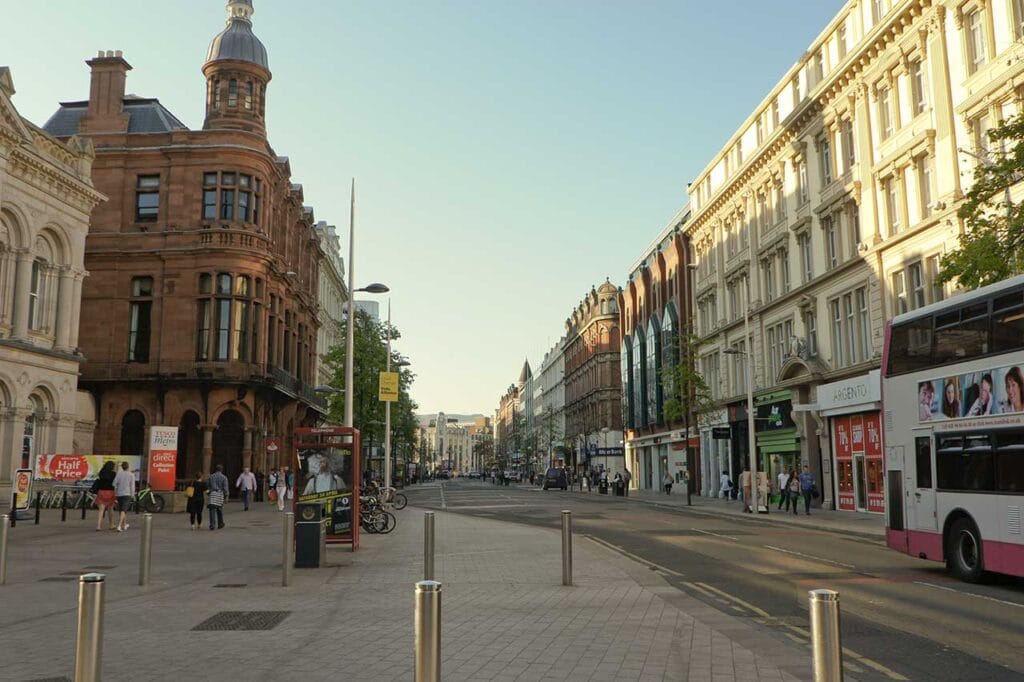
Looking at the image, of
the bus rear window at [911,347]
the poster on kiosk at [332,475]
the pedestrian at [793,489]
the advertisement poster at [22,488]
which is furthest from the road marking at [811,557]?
the advertisement poster at [22,488]

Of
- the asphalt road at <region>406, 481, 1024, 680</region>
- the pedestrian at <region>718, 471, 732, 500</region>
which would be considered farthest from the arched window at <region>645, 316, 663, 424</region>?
the asphalt road at <region>406, 481, 1024, 680</region>

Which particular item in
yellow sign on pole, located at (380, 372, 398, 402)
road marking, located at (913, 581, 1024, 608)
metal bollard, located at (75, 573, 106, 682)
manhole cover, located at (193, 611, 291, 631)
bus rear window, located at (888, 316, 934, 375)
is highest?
yellow sign on pole, located at (380, 372, 398, 402)

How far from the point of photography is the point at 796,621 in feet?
31.7

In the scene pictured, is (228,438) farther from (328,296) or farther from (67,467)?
(328,296)

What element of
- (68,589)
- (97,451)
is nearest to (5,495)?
(97,451)

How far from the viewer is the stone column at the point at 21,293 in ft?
103

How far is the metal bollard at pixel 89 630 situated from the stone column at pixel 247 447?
36786 millimetres

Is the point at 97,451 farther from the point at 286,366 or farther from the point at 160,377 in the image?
the point at 286,366

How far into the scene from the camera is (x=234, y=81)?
43.2 metres

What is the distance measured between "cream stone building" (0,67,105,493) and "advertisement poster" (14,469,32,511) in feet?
20.6

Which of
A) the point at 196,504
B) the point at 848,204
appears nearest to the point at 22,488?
the point at 196,504

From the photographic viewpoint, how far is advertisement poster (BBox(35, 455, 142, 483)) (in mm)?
30648

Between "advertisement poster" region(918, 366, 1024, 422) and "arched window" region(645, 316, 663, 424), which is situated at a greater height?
"arched window" region(645, 316, 663, 424)

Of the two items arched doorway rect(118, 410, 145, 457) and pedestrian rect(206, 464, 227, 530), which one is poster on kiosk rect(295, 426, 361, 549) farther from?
arched doorway rect(118, 410, 145, 457)
